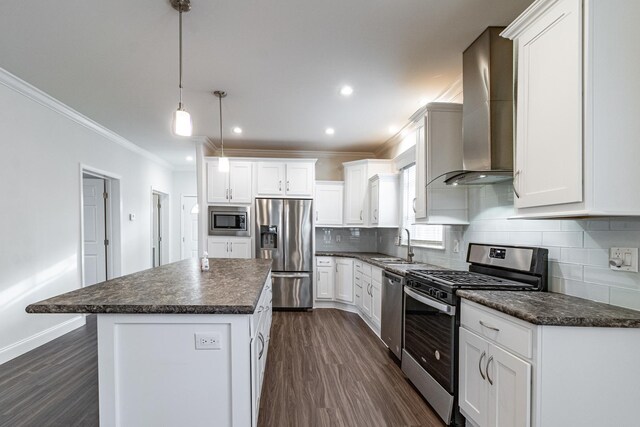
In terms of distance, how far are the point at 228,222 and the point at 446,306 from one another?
139 inches

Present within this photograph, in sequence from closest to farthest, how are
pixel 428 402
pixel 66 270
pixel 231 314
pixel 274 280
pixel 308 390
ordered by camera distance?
pixel 231 314 < pixel 428 402 < pixel 308 390 < pixel 66 270 < pixel 274 280

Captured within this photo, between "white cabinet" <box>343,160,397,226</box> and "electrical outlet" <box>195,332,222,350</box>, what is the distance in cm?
357

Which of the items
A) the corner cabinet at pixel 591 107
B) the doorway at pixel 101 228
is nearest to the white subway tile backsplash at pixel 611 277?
the corner cabinet at pixel 591 107

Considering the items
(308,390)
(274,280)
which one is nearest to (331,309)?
(274,280)

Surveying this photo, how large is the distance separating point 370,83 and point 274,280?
3.04 metres

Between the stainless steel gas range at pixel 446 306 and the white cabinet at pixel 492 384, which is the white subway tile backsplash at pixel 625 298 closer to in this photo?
the stainless steel gas range at pixel 446 306

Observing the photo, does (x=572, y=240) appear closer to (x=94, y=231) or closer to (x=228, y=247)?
(x=228, y=247)

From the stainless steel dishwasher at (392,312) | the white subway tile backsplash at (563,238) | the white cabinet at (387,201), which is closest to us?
the white subway tile backsplash at (563,238)

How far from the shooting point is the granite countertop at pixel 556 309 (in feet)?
4.36

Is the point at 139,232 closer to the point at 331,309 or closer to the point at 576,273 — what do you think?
the point at 331,309

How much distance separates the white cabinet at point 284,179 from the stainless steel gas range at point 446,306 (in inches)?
102

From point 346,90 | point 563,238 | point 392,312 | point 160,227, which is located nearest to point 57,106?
point 346,90

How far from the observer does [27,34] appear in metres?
2.11

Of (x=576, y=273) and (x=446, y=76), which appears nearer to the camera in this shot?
(x=576, y=273)
